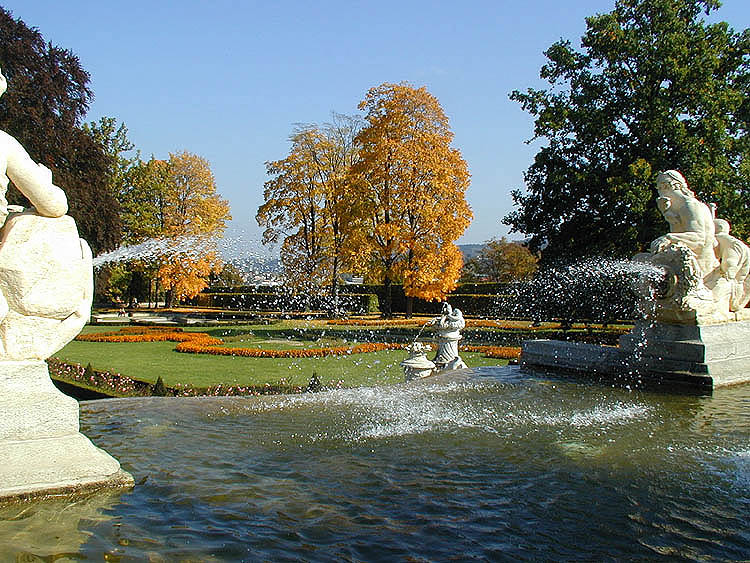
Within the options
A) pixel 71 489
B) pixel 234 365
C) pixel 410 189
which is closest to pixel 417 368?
pixel 234 365

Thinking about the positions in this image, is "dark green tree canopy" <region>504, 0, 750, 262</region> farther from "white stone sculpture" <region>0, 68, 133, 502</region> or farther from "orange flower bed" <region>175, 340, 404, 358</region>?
"white stone sculpture" <region>0, 68, 133, 502</region>

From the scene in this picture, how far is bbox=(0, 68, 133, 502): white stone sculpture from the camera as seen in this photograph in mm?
3982

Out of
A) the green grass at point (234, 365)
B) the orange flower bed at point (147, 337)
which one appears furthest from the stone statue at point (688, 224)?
the orange flower bed at point (147, 337)

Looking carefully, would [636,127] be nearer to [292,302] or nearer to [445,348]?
[445,348]

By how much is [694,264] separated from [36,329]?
8453 mm

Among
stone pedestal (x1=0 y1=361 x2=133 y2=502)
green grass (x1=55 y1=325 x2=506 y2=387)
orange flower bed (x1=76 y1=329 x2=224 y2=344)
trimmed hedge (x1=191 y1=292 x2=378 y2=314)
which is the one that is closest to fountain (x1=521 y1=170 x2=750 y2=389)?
green grass (x1=55 y1=325 x2=506 y2=387)

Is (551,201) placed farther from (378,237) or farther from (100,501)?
(100,501)

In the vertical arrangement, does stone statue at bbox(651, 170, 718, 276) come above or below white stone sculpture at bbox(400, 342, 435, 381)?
above

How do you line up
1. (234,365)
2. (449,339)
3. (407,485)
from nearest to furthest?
1. (407,485)
2. (449,339)
3. (234,365)

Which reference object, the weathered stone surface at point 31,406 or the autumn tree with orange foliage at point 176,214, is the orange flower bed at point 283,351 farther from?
the autumn tree with orange foliage at point 176,214

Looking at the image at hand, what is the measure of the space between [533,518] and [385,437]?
7.51 ft

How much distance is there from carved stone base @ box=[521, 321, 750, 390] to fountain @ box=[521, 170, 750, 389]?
11mm

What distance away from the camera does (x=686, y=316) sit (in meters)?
9.06

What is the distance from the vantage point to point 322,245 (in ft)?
112
